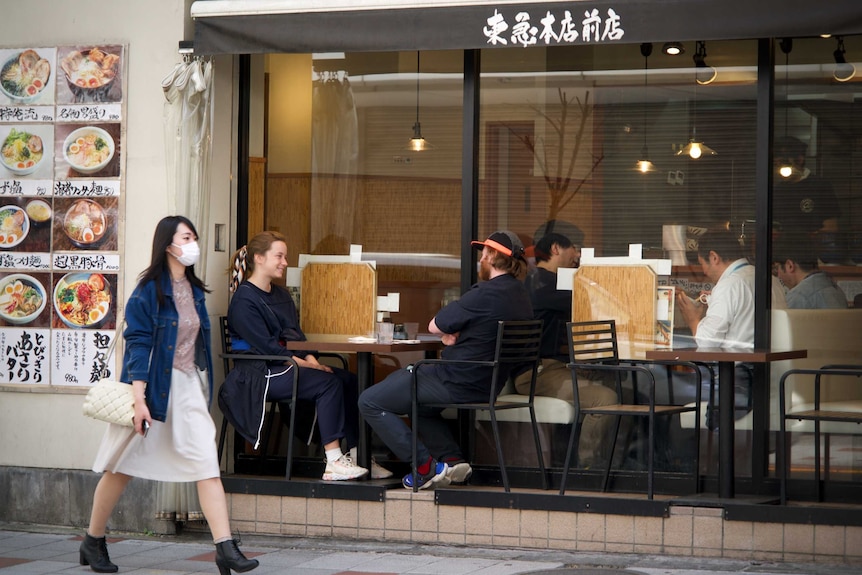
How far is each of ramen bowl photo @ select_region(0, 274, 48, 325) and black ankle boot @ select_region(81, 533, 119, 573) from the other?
2090 mm

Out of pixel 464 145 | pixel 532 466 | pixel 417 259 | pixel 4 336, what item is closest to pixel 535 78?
pixel 464 145

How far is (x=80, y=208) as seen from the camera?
8.36 meters

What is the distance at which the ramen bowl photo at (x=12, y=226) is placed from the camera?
27.8 feet

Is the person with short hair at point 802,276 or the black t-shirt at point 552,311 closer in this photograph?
the person with short hair at point 802,276

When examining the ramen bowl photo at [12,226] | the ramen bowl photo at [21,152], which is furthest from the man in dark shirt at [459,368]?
the ramen bowl photo at [21,152]

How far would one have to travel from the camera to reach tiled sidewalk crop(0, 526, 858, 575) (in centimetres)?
681

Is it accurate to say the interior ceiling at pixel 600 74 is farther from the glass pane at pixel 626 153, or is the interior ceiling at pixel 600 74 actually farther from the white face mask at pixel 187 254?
the white face mask at pixel 187 254

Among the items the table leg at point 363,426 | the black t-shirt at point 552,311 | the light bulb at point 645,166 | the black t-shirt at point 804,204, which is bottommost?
the table leg at point 363,426

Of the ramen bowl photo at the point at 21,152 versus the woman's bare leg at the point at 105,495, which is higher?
the ramen bowl photo at the point at 21,152

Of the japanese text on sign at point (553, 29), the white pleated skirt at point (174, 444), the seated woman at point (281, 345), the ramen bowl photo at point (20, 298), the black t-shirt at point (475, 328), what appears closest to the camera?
the white pleated skirt at point (174, 444)

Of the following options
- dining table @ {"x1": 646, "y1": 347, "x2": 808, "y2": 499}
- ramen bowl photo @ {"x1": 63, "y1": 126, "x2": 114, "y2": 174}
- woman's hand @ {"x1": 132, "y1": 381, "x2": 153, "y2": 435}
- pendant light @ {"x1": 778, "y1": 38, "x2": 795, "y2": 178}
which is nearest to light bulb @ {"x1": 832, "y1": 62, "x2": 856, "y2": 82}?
pendant light @ {"x1": 778, "y1": 38, "x2": 795, "y2": 178}

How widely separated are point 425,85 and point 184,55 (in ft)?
5.18

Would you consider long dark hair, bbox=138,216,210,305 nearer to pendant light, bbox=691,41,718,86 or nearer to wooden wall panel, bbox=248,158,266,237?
wooden wall panel, bbox=248,158,266,237

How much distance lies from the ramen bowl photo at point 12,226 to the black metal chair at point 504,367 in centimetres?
291
